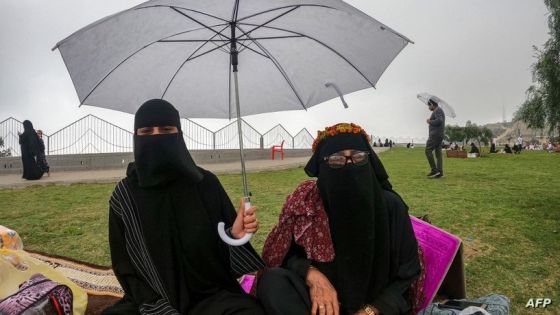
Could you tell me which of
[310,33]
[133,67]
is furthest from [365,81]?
[133,67]

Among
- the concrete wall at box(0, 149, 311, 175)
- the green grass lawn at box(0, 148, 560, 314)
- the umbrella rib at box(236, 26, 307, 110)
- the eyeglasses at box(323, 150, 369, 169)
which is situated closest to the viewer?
the eyeglasses at box(323, 150, 369, 169)

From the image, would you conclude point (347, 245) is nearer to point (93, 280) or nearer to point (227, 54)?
point (227, 54)

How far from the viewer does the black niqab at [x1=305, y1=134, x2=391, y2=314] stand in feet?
6.89

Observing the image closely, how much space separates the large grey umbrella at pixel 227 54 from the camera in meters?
2.59

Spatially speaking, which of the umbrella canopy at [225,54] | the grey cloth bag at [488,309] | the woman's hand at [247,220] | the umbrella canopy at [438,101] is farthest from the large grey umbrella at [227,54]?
the umbrella canopy at [438,101]

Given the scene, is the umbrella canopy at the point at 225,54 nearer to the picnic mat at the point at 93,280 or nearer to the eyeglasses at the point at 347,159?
the eyeglasses at the point at 347,159

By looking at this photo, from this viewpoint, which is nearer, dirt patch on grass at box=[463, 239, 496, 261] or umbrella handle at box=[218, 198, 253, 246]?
umbrella handle at box=[218, 198, 253, 246]

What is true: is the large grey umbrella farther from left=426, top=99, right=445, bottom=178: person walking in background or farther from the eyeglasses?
left=426, top=99, right=445, bottom=178: person walking in background

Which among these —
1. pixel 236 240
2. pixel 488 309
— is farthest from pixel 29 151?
pixel 488 309

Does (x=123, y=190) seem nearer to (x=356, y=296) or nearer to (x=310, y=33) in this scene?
A: (x=356, y=296)

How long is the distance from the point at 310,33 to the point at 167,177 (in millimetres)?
1584

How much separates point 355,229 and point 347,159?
0.39m

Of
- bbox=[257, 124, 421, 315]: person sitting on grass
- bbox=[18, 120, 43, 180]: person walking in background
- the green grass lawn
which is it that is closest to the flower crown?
bbox=[257, 124, 421, 315]: person sitting on grass

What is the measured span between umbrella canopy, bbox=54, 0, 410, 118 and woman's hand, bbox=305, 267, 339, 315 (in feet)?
5.37
